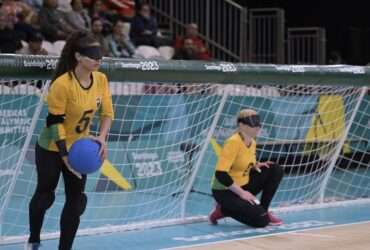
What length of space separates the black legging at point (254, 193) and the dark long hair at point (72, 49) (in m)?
2.49

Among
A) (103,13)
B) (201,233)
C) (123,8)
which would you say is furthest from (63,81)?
(123,8)

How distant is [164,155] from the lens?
918 cm

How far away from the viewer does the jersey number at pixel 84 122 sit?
16.8ft

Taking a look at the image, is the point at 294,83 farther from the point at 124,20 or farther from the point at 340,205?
the point at 124,20

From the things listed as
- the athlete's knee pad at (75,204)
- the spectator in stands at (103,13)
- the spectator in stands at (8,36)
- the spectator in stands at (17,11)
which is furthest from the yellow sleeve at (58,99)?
the spectator in stands at (103,13)

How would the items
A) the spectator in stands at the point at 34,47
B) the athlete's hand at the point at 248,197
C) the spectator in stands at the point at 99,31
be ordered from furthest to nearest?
the spectator in stands at the point at 99,31 → the spectator in stands at the point at 34,47 → the athlete's hand at the point at 248,197

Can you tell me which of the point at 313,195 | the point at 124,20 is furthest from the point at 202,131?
the point at 124,20

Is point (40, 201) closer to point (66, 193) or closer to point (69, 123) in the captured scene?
point (66, 193)

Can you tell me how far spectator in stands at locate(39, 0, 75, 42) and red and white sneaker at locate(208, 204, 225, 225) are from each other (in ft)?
18.4

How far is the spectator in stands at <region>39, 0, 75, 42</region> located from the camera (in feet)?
39.1

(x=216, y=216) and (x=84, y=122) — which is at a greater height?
(x=84, y=122)

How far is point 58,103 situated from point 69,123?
0.20 metres

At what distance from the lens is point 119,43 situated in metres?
12.7

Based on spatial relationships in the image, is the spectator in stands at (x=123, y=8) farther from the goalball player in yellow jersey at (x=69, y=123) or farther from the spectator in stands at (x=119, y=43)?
the goalball player in yellow jersey at (x=69, y=123)
